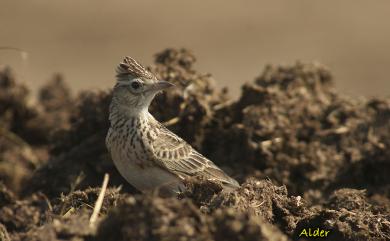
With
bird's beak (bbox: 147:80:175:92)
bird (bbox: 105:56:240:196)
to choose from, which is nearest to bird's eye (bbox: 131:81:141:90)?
bird (bbox: 105:56:240:196)

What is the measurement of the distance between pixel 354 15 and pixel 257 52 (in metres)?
3.88

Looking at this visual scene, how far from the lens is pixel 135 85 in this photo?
8.07 m

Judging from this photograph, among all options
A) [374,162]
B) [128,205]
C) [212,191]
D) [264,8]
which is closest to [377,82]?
[264,8]

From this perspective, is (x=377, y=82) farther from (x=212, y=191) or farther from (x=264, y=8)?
(x=212, y=191)

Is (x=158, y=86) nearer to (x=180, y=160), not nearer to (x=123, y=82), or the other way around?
(x=123, y=82)

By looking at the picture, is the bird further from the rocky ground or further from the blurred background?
the blurred background

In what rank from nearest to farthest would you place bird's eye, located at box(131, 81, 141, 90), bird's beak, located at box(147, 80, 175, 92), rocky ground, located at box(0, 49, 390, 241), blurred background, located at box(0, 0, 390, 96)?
bird's beak, located at box(147, 80, 175, 92)
bird's eye, located at box(131, 81, 141, 90)
rocky ground, located at box(0, 49, 390, 241)
blurred background, located at box(0, 0, 390, 96)

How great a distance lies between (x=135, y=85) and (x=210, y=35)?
1631cm

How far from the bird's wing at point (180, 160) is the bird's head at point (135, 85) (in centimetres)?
39

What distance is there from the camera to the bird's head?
316 inches

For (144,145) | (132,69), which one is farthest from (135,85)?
(144,145)

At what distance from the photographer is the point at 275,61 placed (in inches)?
851

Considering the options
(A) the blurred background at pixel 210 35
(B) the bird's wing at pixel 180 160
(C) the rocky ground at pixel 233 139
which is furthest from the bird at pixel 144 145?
(A) the blurred background at pixel 210 35

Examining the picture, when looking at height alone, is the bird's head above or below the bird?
above
